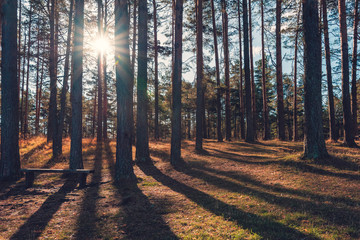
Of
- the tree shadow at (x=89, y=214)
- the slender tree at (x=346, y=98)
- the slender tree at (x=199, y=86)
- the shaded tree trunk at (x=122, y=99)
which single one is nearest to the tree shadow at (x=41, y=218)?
the tree shadow at (x=89, y=214)

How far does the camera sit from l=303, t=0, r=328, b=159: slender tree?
7109 millimetres

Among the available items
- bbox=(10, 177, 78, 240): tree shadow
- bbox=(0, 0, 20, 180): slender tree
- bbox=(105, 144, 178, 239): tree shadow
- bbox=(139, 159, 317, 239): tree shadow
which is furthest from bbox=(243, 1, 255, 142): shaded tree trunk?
bbox=(0, 0, 20, 180): slender tree

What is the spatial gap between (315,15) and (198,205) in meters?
8.01

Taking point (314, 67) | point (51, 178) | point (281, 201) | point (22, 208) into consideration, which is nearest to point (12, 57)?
point (51, 178)

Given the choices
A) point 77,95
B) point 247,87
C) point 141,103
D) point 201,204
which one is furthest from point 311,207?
point 247,87

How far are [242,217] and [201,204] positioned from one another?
1.17 m

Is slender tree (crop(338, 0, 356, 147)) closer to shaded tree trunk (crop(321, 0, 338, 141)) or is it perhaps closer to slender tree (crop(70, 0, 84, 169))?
shaded tree trunk (crop(321, 0, 338, 141))

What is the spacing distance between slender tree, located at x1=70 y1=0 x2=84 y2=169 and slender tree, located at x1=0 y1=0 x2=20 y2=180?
203cm

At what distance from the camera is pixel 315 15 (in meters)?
7.37

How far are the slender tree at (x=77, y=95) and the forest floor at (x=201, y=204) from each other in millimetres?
1089

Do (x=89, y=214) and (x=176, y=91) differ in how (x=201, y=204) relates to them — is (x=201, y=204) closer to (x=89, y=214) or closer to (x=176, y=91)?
(x=89, y=214)

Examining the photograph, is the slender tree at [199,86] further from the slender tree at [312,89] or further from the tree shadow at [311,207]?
the tree shadow at [311,207]

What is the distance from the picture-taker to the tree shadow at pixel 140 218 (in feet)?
11.7

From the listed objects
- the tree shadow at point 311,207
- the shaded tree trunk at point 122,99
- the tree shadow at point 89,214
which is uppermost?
the shaded tree trunk at point 122,99
